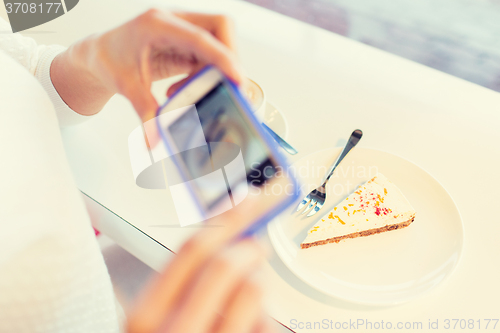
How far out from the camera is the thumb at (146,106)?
1.48 feet

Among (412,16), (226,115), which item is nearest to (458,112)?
(226,115)

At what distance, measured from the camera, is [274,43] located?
80 cm

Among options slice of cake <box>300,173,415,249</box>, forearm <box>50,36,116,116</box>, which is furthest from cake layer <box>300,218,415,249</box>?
forearm <box>50,36,116,116</box>

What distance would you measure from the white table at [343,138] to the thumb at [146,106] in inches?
5.9

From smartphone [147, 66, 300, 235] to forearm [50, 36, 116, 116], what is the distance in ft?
0.78

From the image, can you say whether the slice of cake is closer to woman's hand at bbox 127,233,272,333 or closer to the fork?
the fork

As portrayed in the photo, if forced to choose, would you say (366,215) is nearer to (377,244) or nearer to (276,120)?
(377,244)

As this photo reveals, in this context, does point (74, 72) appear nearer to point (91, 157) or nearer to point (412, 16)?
point (91, 157)

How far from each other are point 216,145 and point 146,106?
0.12m

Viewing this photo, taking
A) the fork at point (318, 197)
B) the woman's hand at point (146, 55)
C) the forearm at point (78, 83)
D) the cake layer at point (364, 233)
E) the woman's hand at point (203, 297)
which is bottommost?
the cake layer at point (364, 233)

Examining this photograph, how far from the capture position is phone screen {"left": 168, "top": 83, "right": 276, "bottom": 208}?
0.43m

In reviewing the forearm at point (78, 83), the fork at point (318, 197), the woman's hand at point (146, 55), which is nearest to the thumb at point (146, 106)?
the woman's hand at point (146, 55)

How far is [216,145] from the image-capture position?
1.41 feet

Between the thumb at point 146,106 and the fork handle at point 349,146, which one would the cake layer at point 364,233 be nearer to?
the fork handle at point 349,146
